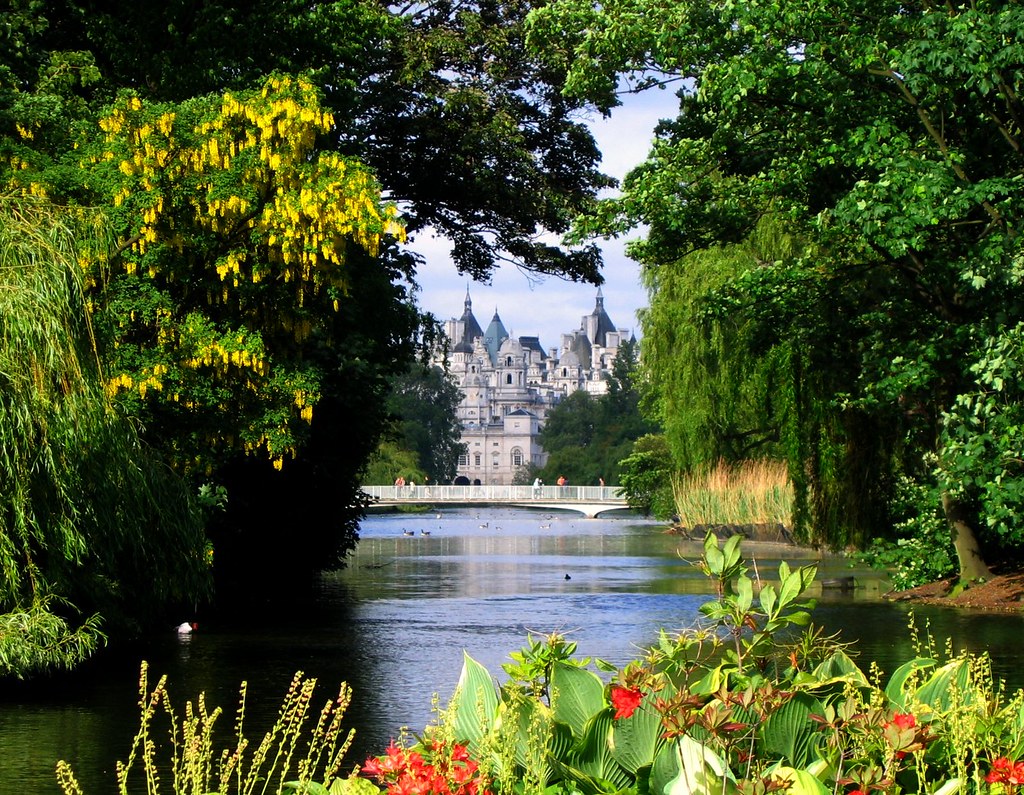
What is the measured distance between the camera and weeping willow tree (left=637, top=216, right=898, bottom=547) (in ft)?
68.3

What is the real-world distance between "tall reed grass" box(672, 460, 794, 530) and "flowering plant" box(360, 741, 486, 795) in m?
32.6

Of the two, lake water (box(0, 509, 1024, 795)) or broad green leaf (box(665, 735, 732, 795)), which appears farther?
lake water (box(0, 509, 1024, 795))

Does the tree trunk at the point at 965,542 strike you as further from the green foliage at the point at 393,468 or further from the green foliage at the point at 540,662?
the green foliage at the point at 393,468

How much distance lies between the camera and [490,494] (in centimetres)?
10325

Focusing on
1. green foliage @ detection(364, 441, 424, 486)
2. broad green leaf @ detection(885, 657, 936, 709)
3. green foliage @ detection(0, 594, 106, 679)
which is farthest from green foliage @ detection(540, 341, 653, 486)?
broad green leaf @ detection(885, 657, 936, 709)

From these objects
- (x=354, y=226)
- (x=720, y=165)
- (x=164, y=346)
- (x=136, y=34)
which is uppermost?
(x=136, y=34)

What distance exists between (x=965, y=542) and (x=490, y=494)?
82.3 meters

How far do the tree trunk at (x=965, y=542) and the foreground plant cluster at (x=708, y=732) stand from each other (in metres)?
16.5

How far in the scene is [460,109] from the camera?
2561cm

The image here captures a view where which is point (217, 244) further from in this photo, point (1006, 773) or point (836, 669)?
point (1006, 773)

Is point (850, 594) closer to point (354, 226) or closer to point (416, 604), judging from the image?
point (416, 604)

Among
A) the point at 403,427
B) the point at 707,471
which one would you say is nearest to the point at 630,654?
the point at 707,471

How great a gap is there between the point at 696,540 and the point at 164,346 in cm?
2847

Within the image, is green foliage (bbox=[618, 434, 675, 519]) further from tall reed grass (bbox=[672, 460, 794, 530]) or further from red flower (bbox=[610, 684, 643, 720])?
red flower (bbox=[610, 684, 643, 720])
